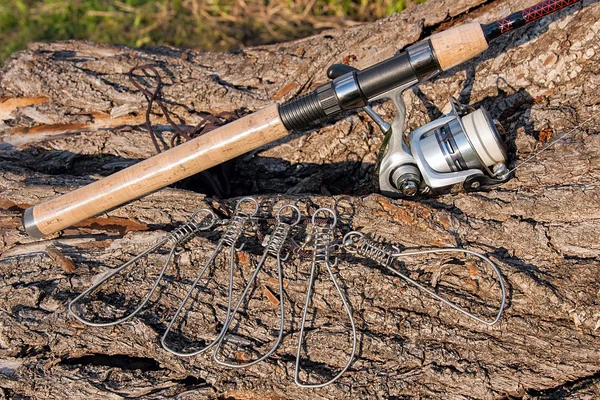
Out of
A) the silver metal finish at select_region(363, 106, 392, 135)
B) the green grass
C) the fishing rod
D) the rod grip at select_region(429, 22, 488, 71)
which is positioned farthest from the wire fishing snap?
the green grass

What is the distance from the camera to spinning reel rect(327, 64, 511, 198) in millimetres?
3006

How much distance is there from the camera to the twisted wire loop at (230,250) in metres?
2.74

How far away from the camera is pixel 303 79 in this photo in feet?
12.5

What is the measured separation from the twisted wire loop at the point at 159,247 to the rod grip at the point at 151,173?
279 mm

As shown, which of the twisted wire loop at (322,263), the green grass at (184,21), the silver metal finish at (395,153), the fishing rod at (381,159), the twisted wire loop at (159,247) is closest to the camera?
the twisted wire loop at (322,263)

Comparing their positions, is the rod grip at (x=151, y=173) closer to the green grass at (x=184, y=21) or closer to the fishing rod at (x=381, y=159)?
the fishing rod at (x=381, y=159)

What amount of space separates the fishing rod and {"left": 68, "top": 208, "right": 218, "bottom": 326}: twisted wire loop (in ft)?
0.88

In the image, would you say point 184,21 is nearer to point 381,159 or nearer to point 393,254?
point 381,159

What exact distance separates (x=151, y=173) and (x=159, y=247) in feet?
1.31

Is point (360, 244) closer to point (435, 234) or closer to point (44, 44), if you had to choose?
point (435, 234)

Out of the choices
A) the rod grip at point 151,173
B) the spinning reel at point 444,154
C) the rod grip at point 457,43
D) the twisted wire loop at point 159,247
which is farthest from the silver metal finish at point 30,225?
the rod grip at point 457,43

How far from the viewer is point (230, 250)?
9.82ft

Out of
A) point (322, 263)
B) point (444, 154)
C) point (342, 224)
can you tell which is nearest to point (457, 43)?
point (444, 154)

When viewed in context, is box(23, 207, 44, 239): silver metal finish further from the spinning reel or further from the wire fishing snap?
the spinning reel
